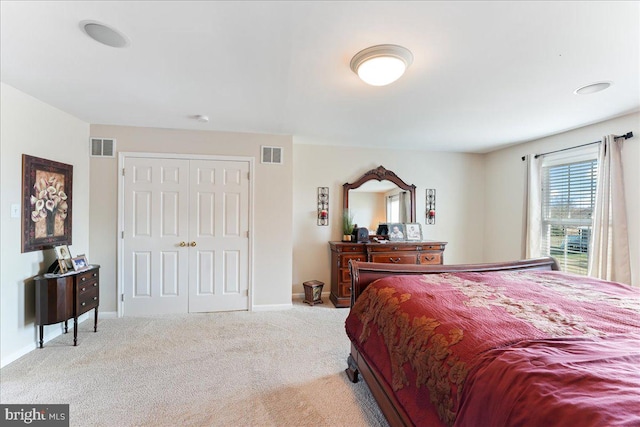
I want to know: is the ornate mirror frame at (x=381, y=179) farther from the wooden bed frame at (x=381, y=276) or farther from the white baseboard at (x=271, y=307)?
the wooden bed frame at (x=381, y=276)

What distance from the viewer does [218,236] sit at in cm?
374

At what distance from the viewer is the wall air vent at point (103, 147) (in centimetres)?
348

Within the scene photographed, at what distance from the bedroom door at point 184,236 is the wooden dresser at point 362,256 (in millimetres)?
1284

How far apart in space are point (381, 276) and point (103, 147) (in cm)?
370

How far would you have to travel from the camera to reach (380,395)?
171 cm

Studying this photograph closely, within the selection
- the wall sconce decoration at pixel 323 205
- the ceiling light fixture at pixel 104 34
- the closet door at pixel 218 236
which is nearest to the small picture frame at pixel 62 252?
the closet door at pixel 218 236

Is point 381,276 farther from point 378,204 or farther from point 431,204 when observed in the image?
point 431,204

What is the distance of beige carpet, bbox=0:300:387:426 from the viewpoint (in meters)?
1.84

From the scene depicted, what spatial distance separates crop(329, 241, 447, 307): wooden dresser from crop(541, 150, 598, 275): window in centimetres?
160

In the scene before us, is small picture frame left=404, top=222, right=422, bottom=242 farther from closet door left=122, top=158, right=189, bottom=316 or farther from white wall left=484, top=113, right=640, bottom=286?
closet door left=122, top=158, right=189, bottom=316

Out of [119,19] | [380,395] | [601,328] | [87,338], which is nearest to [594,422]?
[601,328]

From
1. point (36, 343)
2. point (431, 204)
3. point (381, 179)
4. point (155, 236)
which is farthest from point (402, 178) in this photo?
point (36, 343)

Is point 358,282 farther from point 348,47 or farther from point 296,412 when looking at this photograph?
point 348,47

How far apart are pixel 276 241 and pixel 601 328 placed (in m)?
3.21
